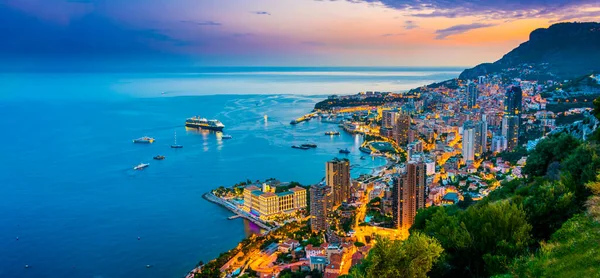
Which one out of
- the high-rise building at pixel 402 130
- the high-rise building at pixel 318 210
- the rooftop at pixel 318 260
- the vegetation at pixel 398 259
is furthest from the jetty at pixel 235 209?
the high-rise building at pixel 402 130

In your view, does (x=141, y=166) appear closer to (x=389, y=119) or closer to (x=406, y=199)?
(x=406, y=199)

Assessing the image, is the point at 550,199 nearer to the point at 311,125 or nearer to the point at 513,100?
the point at 513,100

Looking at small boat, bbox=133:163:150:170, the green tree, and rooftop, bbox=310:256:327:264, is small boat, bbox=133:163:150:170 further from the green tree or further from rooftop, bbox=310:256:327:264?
the green tree

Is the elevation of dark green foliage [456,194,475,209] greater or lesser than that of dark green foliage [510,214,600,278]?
lesser

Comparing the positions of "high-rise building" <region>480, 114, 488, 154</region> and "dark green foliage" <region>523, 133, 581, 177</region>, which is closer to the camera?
"dark green foliage" <region>523, 133, 581, 177</region>

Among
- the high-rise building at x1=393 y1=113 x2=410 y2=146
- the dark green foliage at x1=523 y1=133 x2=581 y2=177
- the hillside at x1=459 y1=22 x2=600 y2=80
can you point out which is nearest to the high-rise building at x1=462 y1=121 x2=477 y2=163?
the high-rise building at x1=393 y1=113 x2=410 y2=146

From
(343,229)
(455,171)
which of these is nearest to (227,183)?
(343,229)

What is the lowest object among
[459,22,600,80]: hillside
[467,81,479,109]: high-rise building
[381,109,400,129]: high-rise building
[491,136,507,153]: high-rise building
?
[491,136,507,153]: high-rise building
